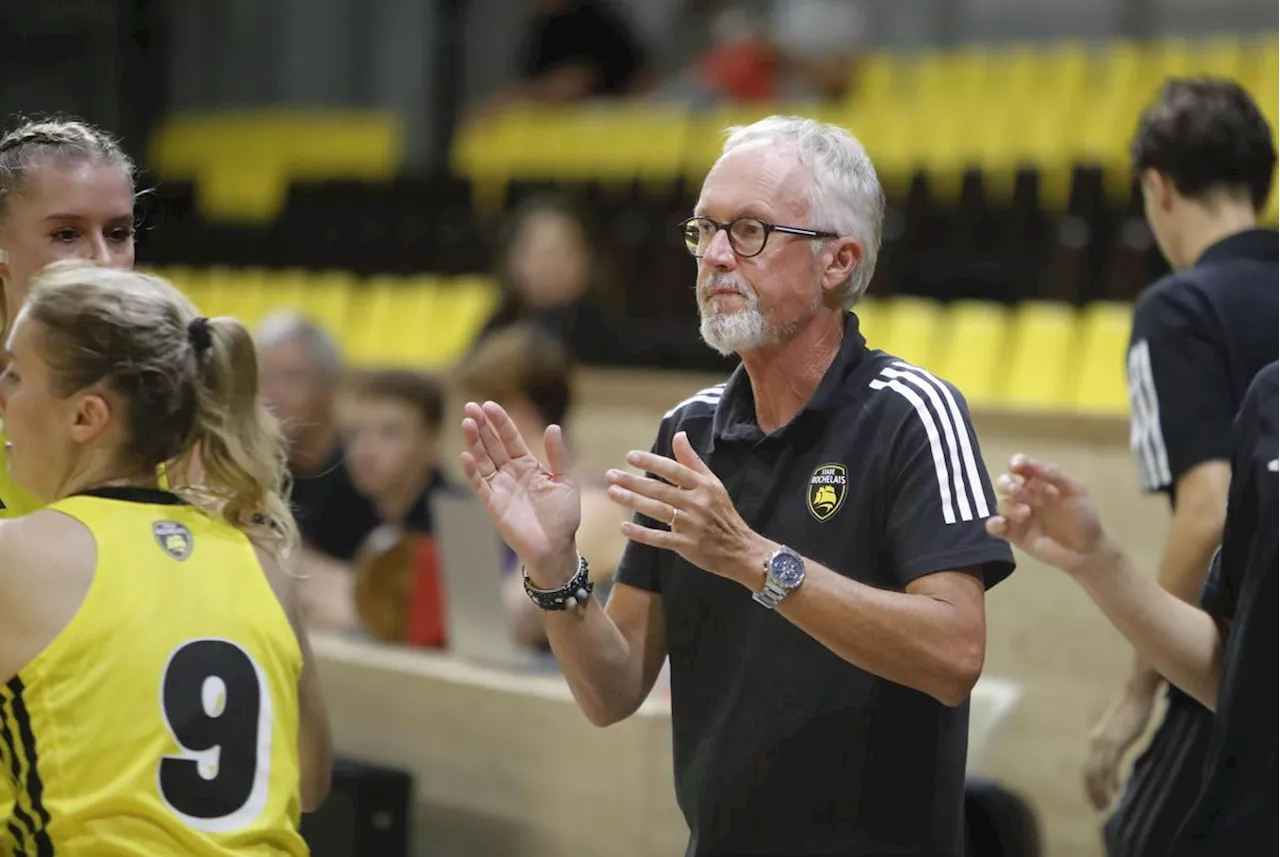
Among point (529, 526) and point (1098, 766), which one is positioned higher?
point (529, 526)

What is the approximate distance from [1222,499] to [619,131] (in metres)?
6.78

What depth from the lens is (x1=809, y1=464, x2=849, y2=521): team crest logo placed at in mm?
2090

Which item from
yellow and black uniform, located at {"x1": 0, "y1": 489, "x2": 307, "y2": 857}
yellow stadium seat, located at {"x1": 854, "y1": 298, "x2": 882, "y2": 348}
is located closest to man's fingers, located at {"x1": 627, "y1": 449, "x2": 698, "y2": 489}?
yellow and black uniform, located at {"x1": 0, "y1": 489, "x2": 307, "y2": 857}

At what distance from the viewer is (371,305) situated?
8062mm

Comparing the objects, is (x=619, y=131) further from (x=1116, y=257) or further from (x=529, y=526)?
(x=529, y=526)

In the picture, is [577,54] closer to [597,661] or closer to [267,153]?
[267,153]

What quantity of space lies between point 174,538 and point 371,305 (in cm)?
604

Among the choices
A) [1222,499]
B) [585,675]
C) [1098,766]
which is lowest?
[1098,766]

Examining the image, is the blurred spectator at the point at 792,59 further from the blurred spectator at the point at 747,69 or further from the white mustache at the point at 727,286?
the white mustache at the point at 727,286

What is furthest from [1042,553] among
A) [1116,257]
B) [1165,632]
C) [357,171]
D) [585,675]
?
[357,171]

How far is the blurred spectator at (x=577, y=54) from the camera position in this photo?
10219mm

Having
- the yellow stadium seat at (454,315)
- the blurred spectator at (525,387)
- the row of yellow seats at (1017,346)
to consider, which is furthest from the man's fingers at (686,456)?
the yellow stadium seat at (454,315)

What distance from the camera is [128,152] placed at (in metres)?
2.49

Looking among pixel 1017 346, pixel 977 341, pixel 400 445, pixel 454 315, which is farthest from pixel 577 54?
pixel 400 445
